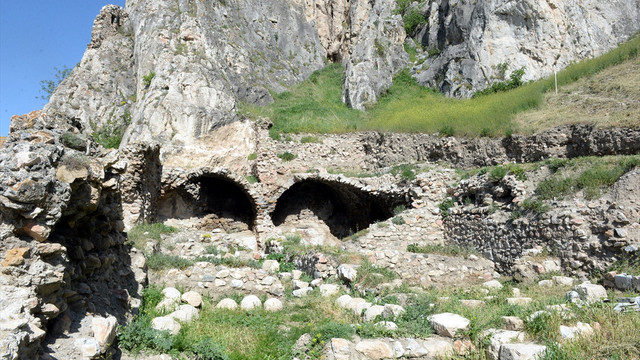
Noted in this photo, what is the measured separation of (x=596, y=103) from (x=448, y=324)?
13410 mm

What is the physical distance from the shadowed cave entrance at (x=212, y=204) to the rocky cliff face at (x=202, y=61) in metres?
2.79

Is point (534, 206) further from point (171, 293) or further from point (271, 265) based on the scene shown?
point (171, 293)

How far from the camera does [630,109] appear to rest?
13.9 meters

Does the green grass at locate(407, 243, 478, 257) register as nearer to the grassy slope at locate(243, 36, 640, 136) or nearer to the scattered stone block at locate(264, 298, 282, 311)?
the scattered stone block at locate(264, 298, 282, 311)

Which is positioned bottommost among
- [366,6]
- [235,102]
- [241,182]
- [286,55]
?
[241,182]

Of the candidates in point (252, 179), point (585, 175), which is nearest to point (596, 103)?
Result: point (585, 175)

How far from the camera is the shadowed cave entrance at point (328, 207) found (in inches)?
776

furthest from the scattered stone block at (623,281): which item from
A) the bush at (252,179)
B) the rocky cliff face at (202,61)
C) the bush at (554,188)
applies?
the rocky cliff face at (202,61)

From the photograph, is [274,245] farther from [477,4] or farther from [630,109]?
[477,4]

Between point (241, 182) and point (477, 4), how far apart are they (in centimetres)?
1891

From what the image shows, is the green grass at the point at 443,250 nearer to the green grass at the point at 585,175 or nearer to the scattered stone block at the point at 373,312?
the green grass at the point at 585,175

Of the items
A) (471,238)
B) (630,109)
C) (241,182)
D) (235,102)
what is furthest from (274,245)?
(630,109)

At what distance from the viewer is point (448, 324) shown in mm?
6289

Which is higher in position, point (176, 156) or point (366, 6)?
point (366, 6)
